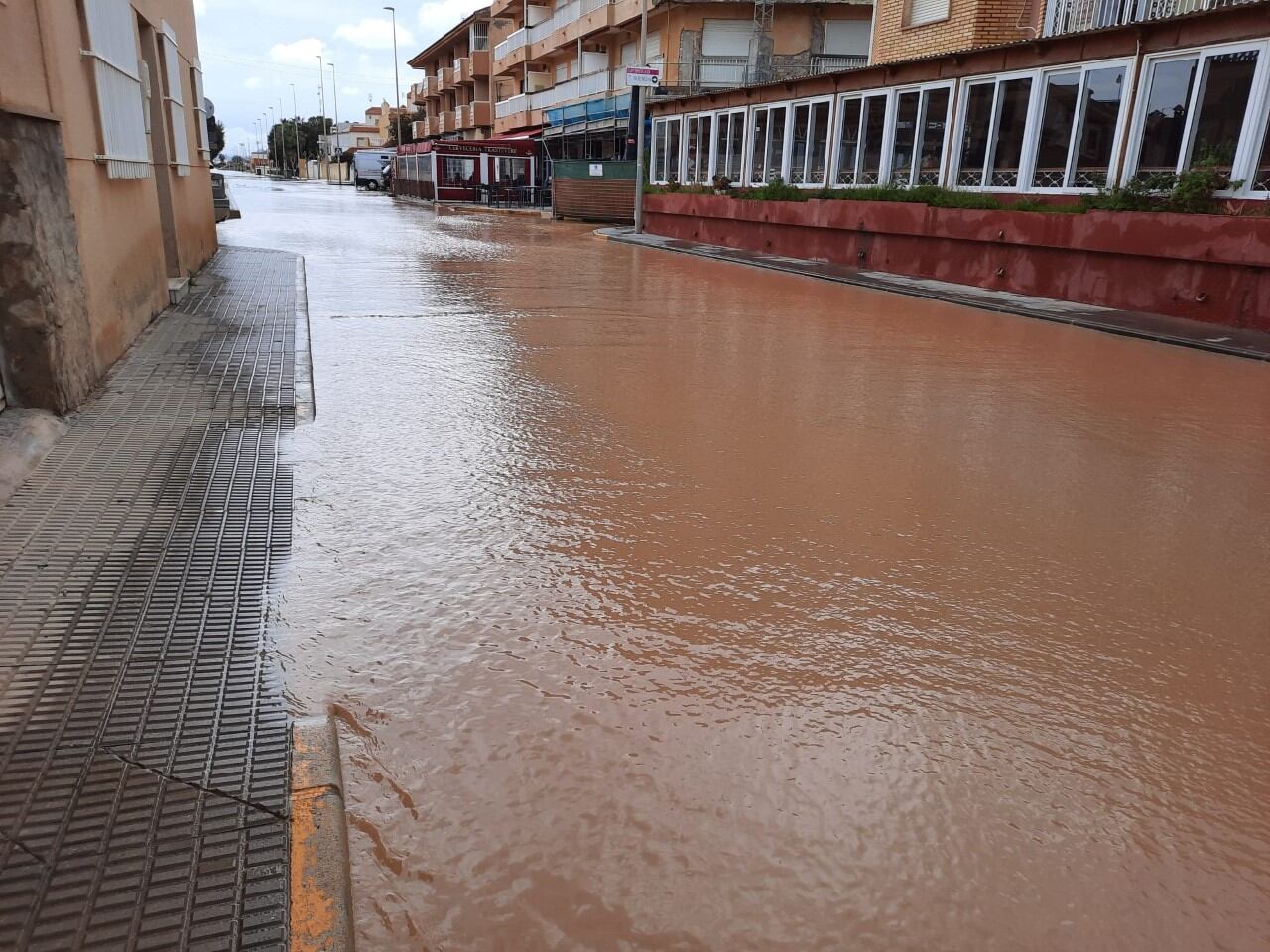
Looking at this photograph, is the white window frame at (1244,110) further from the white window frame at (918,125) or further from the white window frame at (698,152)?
the white window frame at (698,152)

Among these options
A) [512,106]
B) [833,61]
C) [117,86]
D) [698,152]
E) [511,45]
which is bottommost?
[117,86]

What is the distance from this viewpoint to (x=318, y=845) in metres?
2.32

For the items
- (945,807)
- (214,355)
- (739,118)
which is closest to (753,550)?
(945,807)

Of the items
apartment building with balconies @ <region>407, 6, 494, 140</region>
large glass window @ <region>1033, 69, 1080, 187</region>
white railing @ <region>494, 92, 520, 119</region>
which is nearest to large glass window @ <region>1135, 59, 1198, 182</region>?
large glass window @ <region>1033, 69, 1080, 187</region>

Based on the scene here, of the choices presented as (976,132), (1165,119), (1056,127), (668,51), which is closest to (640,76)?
(976,132)

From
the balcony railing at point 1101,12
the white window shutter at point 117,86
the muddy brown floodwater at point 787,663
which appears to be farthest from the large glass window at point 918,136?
the white window shutter at point 117,86

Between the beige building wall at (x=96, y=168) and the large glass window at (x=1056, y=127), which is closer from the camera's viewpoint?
the beige building wall at (x=96, y=168)

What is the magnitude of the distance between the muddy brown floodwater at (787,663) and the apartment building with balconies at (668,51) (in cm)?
2626

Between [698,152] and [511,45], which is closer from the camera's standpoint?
[698,152]

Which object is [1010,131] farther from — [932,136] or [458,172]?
[458,172]

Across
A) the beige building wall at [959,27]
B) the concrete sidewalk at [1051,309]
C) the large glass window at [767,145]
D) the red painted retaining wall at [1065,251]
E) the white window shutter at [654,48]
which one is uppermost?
the white window shutter at [654,48]

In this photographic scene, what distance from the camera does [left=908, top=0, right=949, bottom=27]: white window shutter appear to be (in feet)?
65.9

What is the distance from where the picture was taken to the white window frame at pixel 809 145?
19.7m

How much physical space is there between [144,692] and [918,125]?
17514 millimetres
